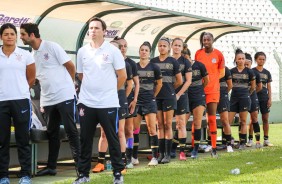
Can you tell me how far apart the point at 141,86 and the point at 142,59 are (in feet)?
1.23

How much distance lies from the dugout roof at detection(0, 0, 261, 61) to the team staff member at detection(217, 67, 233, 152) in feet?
4.45

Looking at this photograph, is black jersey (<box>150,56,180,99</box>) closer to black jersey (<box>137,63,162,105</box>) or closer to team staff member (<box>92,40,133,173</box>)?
black jersey (<box>137,63,162,105</box>)

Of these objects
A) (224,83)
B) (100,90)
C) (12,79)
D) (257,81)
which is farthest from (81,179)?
(257,81)

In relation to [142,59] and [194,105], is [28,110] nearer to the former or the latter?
[142,59]

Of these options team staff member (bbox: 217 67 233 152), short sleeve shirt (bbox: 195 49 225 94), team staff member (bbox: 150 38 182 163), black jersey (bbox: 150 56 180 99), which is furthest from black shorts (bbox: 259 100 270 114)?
black jersey (bbox: 150 56 180 99)

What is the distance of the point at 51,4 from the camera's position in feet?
36.6

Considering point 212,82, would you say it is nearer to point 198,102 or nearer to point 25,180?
point 198,102

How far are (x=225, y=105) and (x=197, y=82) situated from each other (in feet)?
4.08

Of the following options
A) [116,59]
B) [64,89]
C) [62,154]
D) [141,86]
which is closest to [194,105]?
[141,86]

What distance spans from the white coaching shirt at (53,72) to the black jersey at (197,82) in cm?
319

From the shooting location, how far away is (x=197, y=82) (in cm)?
1201

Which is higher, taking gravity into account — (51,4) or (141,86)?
(51,4)

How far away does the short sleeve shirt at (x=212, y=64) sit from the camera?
12.0 metres

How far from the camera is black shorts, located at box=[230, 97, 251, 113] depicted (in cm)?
1383
